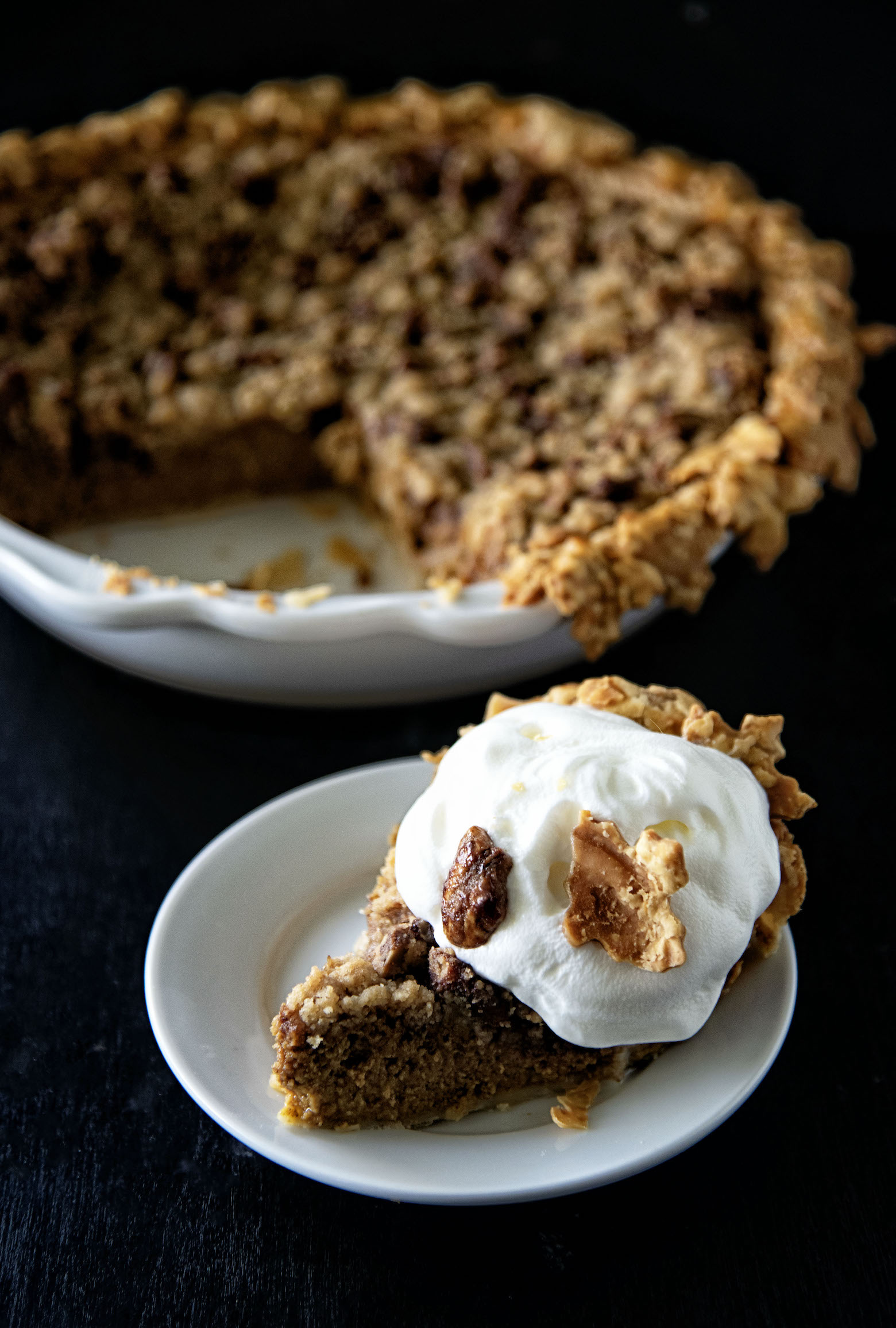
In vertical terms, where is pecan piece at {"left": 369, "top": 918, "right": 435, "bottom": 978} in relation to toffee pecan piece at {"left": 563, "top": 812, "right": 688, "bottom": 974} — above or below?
below

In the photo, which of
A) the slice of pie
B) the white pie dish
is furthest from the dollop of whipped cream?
the white pie dish

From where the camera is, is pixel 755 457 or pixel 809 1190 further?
pixel 755 457

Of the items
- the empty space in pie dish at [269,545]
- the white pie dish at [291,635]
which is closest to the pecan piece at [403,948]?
the white pie dish at [291,635]

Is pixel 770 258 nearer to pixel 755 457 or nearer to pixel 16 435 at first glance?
pixel 755 457

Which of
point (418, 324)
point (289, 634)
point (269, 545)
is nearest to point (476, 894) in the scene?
point (289, 634)

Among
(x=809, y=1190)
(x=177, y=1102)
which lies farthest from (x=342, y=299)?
(x=809, y=1190)

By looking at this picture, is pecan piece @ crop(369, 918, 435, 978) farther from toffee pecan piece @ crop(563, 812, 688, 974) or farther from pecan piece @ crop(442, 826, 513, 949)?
toffee pecan piece @ crop(563, 812, 688, 974)
